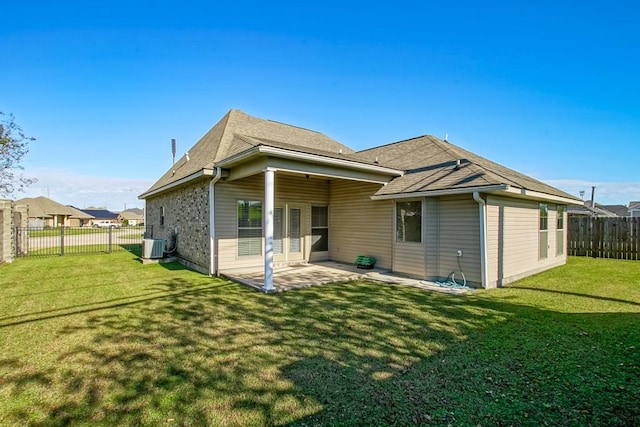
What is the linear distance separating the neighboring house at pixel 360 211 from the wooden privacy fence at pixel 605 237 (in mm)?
2754

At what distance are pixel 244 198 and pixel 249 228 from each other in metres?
0.94

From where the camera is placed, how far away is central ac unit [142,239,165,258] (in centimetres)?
1095

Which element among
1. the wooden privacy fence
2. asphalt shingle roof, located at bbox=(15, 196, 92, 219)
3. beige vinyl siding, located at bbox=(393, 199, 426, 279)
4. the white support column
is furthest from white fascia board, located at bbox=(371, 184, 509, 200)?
asphalt shingle roof, located at bbox=(15, 196, 92, 219)

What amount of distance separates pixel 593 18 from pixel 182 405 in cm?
1230

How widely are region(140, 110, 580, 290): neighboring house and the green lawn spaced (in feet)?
5.14

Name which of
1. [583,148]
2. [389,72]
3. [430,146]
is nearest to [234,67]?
[389,72]

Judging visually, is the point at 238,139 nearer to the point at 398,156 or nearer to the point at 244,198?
the point at 244,198

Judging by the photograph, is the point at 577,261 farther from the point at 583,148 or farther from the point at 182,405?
the point at 182,405

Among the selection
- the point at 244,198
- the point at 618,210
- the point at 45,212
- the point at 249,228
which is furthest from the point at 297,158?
the point at 618,210

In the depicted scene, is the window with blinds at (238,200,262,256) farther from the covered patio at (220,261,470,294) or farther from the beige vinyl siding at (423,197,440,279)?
the beige vinyl siding at (423,197,440,279)

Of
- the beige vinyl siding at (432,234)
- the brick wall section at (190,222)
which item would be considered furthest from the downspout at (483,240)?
the brick wall section at (190,222)

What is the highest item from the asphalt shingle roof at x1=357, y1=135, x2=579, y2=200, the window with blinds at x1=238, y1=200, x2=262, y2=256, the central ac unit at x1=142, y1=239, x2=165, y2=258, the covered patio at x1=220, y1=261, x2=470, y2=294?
the asphalt shingle roof at x1=357, y1=135, x2=579, y2=200

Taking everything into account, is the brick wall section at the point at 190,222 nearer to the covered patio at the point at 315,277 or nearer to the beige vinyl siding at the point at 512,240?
the covered patio at the point at 315,277

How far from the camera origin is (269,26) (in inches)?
392
